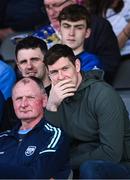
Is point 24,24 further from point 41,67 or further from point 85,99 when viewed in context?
point 85,99

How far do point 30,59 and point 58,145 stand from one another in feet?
3.56

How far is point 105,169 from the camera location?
371cm

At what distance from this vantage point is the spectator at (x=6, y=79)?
4895 mm

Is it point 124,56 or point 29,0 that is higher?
point 29,0

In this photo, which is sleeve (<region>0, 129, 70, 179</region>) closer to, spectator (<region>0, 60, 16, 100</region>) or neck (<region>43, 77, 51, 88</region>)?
neck (<region>43, 77, 51, 88</region>)

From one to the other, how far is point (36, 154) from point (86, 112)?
1.46 feet

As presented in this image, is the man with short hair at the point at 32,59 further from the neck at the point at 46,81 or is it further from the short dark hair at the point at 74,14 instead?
the short dark hair at the point at 74,14

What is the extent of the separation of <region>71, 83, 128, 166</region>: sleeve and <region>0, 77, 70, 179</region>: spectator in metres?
0.24

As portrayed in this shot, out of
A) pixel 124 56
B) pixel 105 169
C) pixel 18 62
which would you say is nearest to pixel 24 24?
pixel 124 56

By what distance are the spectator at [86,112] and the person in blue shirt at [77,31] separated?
48 centimetres

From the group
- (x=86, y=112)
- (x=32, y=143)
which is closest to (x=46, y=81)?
(x=86, y=112)

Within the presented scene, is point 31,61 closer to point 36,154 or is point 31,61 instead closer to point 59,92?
point 59,92

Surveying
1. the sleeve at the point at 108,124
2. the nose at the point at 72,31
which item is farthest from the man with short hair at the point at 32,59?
the sleeve at the point at 108,124

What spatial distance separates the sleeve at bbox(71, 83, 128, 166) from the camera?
4.03 meters
